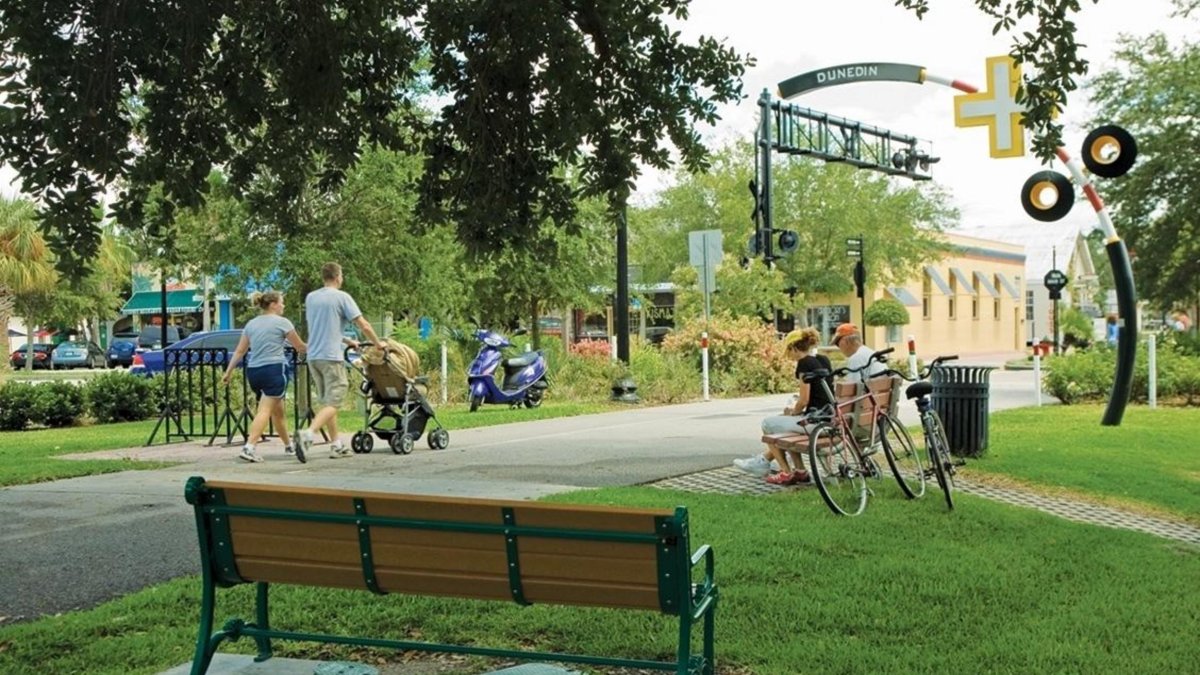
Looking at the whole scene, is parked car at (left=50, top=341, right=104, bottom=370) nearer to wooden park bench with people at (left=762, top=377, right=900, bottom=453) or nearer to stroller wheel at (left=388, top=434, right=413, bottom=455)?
stroller wheel at (left=388, top=434, right=413, bottom=455)

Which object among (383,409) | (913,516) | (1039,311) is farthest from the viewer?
(1039,311)

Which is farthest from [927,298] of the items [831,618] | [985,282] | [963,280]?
[831,618]

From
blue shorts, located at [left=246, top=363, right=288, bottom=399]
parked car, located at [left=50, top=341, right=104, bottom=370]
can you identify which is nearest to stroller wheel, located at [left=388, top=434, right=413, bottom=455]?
blue shorts, located at [left=246, top=363, right=288, bottom=399]

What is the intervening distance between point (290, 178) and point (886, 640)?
5682mm

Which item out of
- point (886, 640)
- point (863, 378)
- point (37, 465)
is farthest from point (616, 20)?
point (37, 465)

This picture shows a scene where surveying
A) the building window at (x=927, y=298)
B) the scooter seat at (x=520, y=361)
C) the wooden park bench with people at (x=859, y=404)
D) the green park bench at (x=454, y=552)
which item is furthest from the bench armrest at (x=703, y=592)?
the building window at (x=927, y=298)

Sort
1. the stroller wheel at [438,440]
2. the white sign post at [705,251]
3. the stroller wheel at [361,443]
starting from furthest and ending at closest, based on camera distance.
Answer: the white sign post at [705,251]
the stroller wheel at [438,440]
the stroller wheel at [361,443]

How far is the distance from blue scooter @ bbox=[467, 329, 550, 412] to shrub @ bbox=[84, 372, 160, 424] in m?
5.32

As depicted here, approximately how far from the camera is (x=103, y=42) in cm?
682

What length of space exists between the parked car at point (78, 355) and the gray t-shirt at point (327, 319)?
45.7m

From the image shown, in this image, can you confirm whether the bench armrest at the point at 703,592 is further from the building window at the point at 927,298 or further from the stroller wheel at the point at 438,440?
the building window at the point at 927,298

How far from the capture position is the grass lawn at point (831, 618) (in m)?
4.64

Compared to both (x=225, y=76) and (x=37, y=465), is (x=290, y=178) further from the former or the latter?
(x=37, y=465)

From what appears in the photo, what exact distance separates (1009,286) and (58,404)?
60.9 metres
